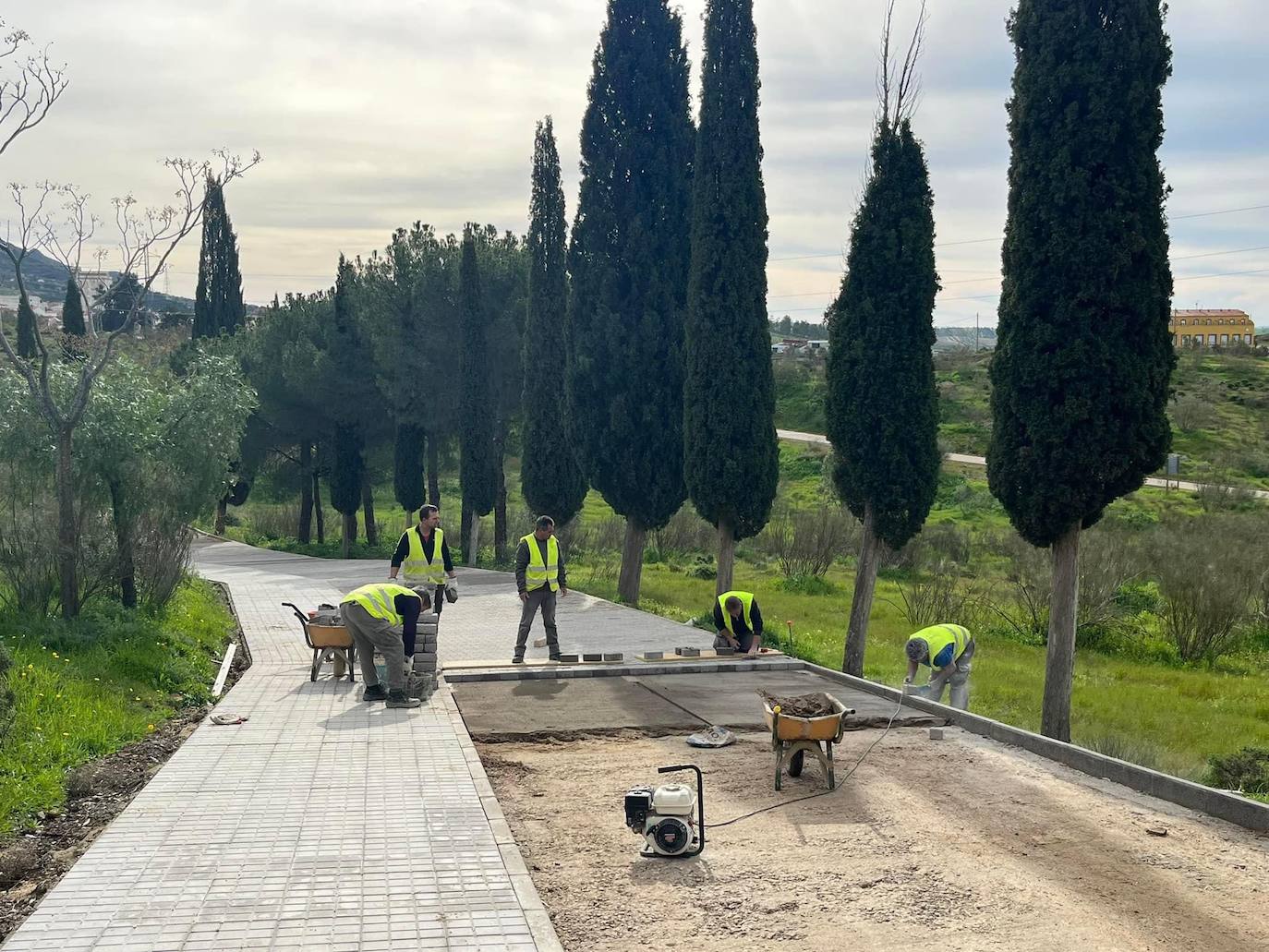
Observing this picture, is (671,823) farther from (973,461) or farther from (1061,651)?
(973,461)

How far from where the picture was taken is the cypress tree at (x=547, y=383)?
89.9ft

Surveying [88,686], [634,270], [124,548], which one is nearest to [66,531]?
[124,548]

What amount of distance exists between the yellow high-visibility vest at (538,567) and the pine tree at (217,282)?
42.5m

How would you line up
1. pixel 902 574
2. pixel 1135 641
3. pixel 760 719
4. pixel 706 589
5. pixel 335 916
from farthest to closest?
pixel 902 574 → pixel 706 589 → pixel 1135 641 → pixel 760 719 → pixel 335 916

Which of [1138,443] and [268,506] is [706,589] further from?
[268,506]

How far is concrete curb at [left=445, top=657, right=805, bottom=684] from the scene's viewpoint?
12750mm

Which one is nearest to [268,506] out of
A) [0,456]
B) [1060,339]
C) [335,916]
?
[0,456]

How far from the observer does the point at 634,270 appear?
2247cm

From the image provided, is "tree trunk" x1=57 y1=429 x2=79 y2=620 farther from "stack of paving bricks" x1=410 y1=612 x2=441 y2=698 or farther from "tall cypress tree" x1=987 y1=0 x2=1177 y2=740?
"tall cypress tree" x1=987 y1=0 x2=1177 y2=740

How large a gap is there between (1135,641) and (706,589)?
9593 mm

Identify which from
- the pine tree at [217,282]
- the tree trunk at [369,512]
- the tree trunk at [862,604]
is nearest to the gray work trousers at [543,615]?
the tree trunk at [862,604]

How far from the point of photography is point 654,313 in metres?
22.1

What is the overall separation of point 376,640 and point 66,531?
4.92 metres

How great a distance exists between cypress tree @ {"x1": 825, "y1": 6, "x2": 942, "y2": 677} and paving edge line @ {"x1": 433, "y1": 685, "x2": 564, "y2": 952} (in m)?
7.18
